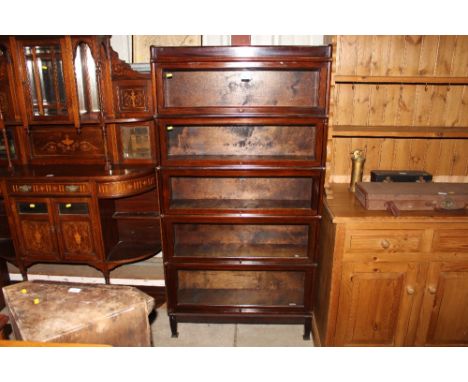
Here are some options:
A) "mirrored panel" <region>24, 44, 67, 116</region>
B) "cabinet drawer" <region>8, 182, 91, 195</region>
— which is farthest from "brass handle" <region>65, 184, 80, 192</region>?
"mirrored panel" <region>24, 44, 67, 116</region>

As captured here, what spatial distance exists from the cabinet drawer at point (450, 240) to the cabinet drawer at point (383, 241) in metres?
0.09

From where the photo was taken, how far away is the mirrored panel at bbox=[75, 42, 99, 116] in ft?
7.39

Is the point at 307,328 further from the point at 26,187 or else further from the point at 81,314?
the point at 26,187

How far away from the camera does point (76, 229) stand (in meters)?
2.43

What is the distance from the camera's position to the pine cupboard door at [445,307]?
76.4 inches

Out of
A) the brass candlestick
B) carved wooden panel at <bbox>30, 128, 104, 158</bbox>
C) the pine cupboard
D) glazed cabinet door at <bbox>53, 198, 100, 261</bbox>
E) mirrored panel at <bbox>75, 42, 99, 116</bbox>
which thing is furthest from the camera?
carved wooden panel at <bbox>30, 128, 104, 158</bbox>

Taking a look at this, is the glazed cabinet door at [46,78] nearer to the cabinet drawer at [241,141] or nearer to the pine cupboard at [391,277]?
the cabinet drawer at [241,141]

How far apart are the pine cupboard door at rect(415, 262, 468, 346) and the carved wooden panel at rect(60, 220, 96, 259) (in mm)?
2330

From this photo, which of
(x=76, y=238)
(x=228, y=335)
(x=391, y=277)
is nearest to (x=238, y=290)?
(x=228, y=335)

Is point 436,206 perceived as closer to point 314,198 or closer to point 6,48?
→ point 314,198

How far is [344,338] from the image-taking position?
6.78ft

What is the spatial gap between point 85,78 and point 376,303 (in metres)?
2.45

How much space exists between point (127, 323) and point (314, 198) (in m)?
1.33

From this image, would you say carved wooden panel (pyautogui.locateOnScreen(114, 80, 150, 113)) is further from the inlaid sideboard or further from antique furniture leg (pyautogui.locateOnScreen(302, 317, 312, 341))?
antique furniture leg (pyautogui.locateOnScreen(302, 317, 312, 341))
